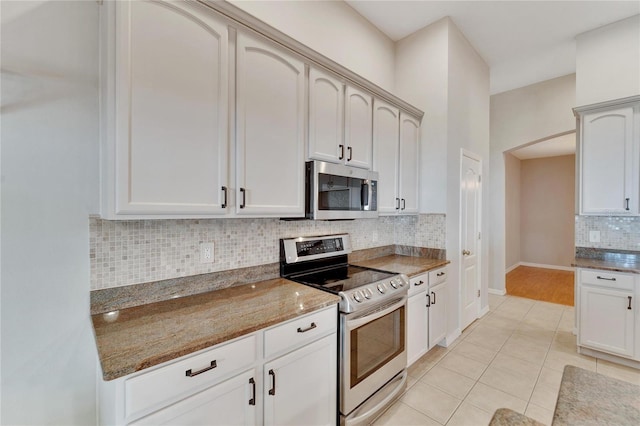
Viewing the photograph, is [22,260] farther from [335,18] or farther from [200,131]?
[335,18]

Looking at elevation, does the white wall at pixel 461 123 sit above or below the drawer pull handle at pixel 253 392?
above

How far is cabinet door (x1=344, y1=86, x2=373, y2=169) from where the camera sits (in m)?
2.26

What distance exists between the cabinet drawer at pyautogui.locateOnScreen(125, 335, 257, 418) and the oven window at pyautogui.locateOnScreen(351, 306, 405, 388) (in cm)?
75

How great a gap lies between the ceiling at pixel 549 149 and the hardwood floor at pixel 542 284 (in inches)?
100

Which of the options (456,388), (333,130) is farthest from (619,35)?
(456,388)

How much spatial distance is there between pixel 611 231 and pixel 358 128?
3.07 meters

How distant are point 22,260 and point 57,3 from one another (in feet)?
3.88

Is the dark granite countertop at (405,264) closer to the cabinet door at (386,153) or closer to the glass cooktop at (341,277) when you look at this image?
the glass cooktop at (341,277)

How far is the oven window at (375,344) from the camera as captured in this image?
5.80 ft

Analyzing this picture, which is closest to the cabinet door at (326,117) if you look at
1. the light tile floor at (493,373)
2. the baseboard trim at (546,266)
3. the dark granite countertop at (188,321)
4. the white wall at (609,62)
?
the dark granite countertop at (188,321)

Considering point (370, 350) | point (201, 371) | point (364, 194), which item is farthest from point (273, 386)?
point (364, 194)

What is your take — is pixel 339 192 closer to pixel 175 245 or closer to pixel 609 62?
pixel 175 245

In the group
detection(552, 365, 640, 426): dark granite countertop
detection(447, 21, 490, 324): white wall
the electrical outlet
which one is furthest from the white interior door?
the electrical outlet

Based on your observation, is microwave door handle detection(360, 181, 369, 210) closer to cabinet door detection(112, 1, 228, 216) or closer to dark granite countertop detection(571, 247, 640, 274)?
cabinet door detection(112, 1, 228, 216)
